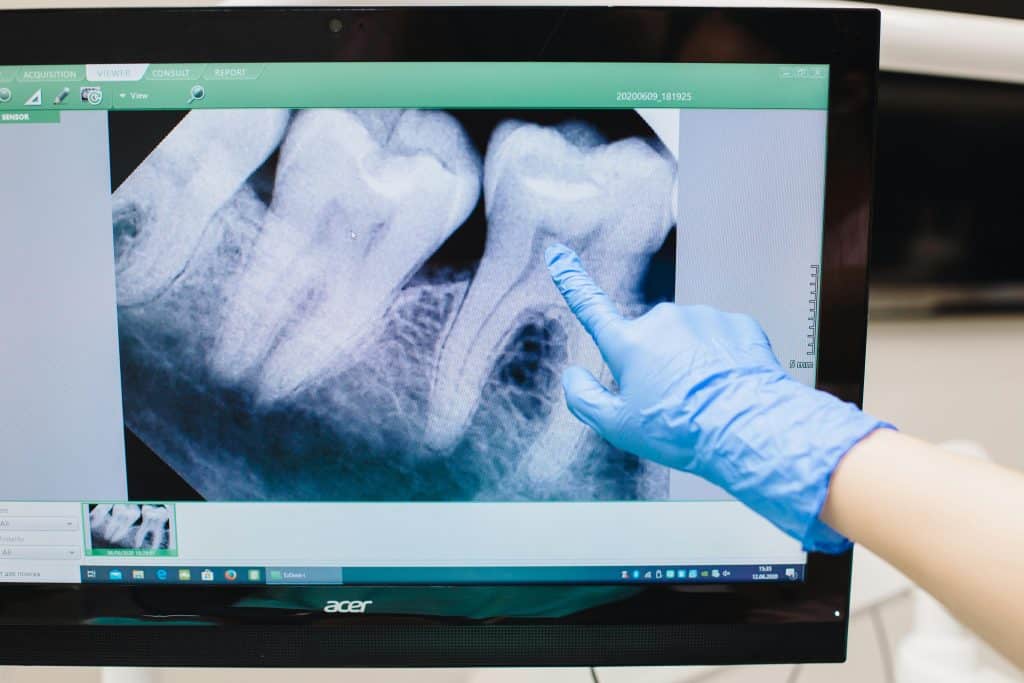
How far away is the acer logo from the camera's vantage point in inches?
23.3

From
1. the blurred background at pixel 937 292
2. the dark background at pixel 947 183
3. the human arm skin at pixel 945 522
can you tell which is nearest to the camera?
the human arm skin at pixel 945 522

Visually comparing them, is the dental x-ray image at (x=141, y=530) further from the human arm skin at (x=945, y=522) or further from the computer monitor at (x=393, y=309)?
the human arm skin at (x=945, y=522)

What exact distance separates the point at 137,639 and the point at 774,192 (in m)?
0.62

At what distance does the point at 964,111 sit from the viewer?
123 centimetres

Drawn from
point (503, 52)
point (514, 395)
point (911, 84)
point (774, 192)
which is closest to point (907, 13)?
point (774, 192)

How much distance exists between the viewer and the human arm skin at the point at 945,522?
408 mm

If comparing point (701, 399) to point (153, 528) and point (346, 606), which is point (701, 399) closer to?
point (346, 606)

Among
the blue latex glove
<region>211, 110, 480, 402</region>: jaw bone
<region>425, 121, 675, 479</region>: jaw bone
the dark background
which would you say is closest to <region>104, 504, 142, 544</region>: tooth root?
<region>211, 110, 480, 402</region>: jaw bone

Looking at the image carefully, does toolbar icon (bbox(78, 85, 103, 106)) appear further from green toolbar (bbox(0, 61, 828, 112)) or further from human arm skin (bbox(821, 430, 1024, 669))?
human arm skin (bbox(821, 430, 1024, 669))

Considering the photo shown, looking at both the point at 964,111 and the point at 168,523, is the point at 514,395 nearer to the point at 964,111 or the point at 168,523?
the point at 168,523

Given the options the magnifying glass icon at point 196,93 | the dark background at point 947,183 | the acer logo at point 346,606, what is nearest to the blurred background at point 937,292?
the dark background at point 947,183

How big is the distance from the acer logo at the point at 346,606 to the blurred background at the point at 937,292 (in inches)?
12.8

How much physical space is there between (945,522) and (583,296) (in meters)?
0.28

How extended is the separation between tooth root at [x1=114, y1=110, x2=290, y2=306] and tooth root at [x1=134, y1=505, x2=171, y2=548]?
0.16 meters
